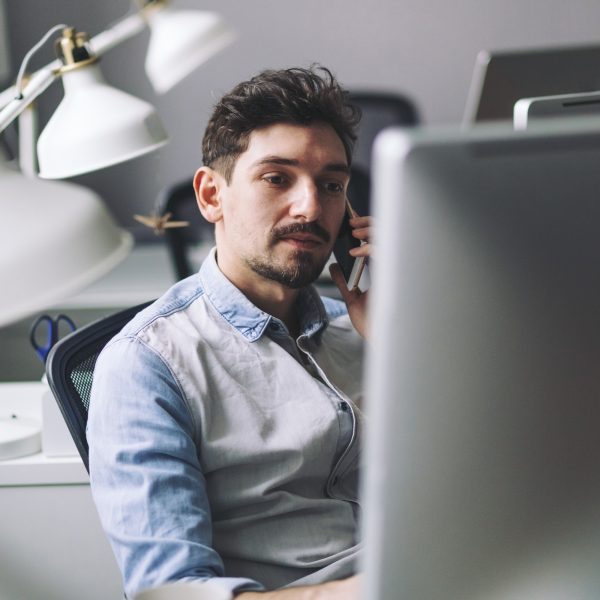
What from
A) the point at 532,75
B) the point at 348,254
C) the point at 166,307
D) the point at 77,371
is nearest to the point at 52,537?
the point at 77,371

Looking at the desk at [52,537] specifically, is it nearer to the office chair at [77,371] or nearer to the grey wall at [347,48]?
the office chair at [77,371]

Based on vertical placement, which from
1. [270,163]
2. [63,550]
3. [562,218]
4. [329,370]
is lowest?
[63,550]

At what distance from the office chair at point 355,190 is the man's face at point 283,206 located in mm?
600

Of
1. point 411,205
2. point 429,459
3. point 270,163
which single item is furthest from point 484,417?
point 270,163

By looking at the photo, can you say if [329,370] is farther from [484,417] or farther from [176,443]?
[484,417]

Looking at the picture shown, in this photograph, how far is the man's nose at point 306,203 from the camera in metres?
1.40

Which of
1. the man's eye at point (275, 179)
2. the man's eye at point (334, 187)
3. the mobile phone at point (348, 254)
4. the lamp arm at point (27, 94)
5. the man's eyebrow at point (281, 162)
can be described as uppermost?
the lamp arm at point (27, 94)

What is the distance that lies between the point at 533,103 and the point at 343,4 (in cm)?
248

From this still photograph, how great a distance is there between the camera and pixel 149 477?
1.15 meters

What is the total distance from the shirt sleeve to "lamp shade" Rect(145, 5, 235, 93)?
388 mm

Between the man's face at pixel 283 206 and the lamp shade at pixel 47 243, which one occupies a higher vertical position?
the lamp shade at pixel 47 243

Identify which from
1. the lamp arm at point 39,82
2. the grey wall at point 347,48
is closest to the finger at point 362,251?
the lamp arm at point 39,82

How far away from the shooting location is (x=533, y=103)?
1.27 m

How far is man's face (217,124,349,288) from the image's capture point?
1.41 meters
